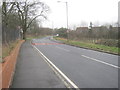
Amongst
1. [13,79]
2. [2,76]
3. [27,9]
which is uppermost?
[27,9]

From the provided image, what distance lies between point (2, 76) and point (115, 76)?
4926 mm

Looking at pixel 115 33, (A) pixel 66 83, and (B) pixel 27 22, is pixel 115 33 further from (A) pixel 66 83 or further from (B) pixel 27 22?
(B) pixel 27 22

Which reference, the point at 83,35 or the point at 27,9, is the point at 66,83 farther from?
the point at 27,9

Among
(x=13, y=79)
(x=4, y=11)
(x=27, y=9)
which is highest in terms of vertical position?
(x=27, y=9)

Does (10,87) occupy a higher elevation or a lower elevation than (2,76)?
lower

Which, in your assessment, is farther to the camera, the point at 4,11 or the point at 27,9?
the point at 27,9

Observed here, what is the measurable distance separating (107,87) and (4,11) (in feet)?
65.9

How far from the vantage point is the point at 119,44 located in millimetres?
24000

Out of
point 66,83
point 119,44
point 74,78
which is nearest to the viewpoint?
point 66,83

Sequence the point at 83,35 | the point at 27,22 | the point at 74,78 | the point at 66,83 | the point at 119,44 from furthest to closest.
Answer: the point at 27,22
the point at 83,35
the point at 119,44
the point at 74,78
the point at 66,83

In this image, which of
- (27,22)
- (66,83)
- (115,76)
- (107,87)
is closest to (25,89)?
(66,83)

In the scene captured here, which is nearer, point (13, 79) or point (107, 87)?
point (107, 87)

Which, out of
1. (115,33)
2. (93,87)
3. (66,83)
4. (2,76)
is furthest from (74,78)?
(115,33)

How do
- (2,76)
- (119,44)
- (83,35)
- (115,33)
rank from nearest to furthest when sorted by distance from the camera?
(2,76) → (119,44) → (115,33) → (83,35)
